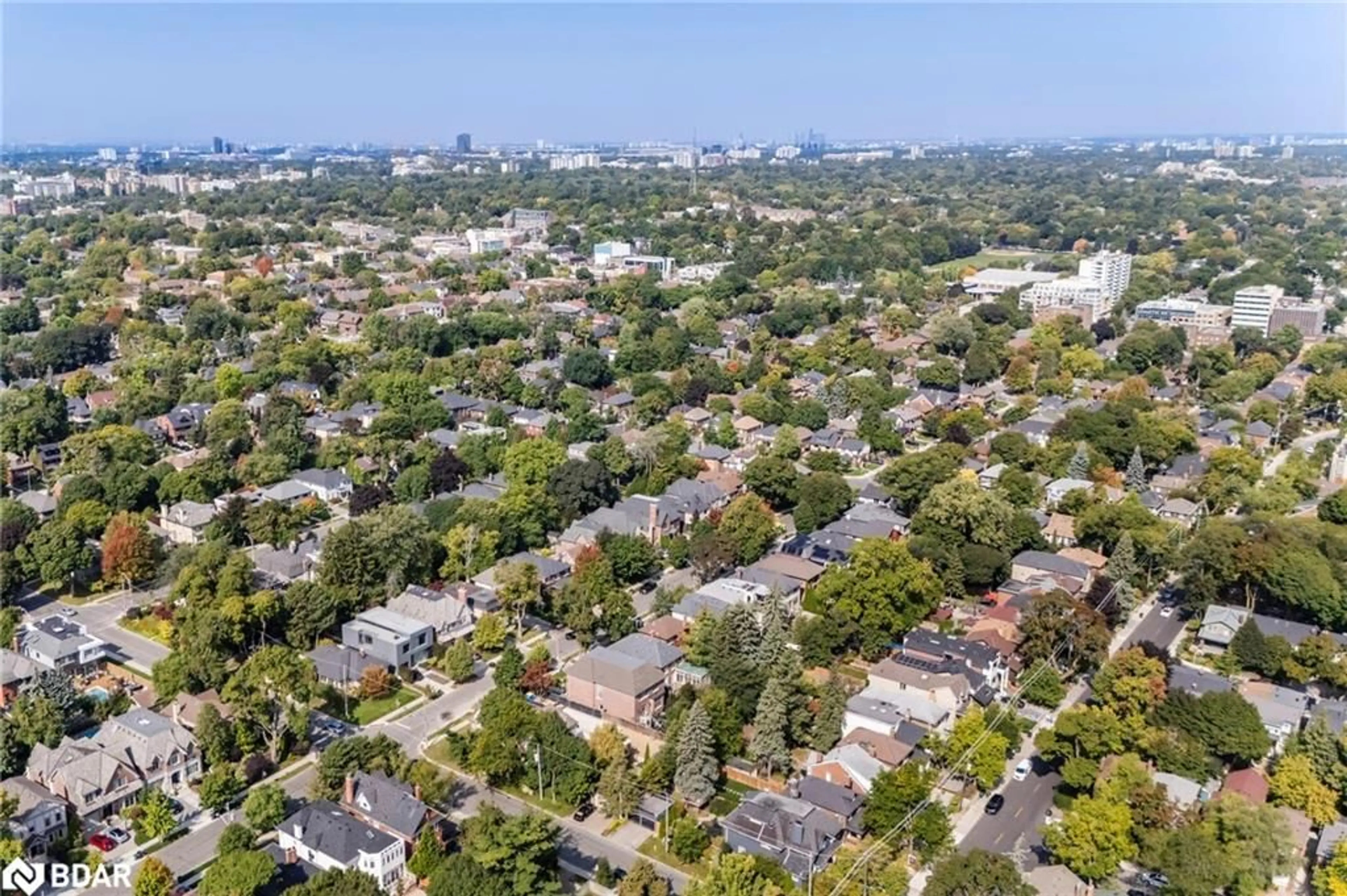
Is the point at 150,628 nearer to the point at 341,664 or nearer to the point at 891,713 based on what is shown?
the point at 341,664

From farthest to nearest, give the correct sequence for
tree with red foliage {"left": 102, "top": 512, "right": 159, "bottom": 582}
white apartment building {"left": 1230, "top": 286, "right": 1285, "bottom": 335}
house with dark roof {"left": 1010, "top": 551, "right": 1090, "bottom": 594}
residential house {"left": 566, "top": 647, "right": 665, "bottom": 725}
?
1. white apartment building {"left": 1230, "top": 286, "right": 1285, "bottom": 335}
2. house with dark roof {"left": 1010, "top": 551, "right": 1090, "bottom": 594}
3. tree with red foliage {"left": 102, "top": 512, "right": 159, "bottom": 582}
4. residential house {"left": 566, "top": 647, "right": 665, "bottom": 725}

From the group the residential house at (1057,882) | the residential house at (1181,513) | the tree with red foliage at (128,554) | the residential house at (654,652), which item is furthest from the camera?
the residential house at (1181,513)

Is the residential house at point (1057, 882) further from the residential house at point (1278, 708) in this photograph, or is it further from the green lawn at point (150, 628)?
the green lawn at point (150, 628)

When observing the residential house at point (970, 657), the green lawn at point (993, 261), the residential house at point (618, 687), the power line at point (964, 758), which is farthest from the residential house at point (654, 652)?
the green lawn at point (993, 261)

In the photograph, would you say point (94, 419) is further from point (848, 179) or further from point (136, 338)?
point (848, 179)

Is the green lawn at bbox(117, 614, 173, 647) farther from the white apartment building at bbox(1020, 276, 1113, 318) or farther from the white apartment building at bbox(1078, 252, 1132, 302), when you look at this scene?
the white apartment building at bbox(1078, 252, 1132, 302)

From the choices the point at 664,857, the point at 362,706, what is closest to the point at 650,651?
the point at 664,857

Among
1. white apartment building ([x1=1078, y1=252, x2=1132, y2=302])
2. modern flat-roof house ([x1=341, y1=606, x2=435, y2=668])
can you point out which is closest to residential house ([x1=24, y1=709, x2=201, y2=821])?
modern flat-roof house ([x1=341, y1=606, x2=435, y2=668])
